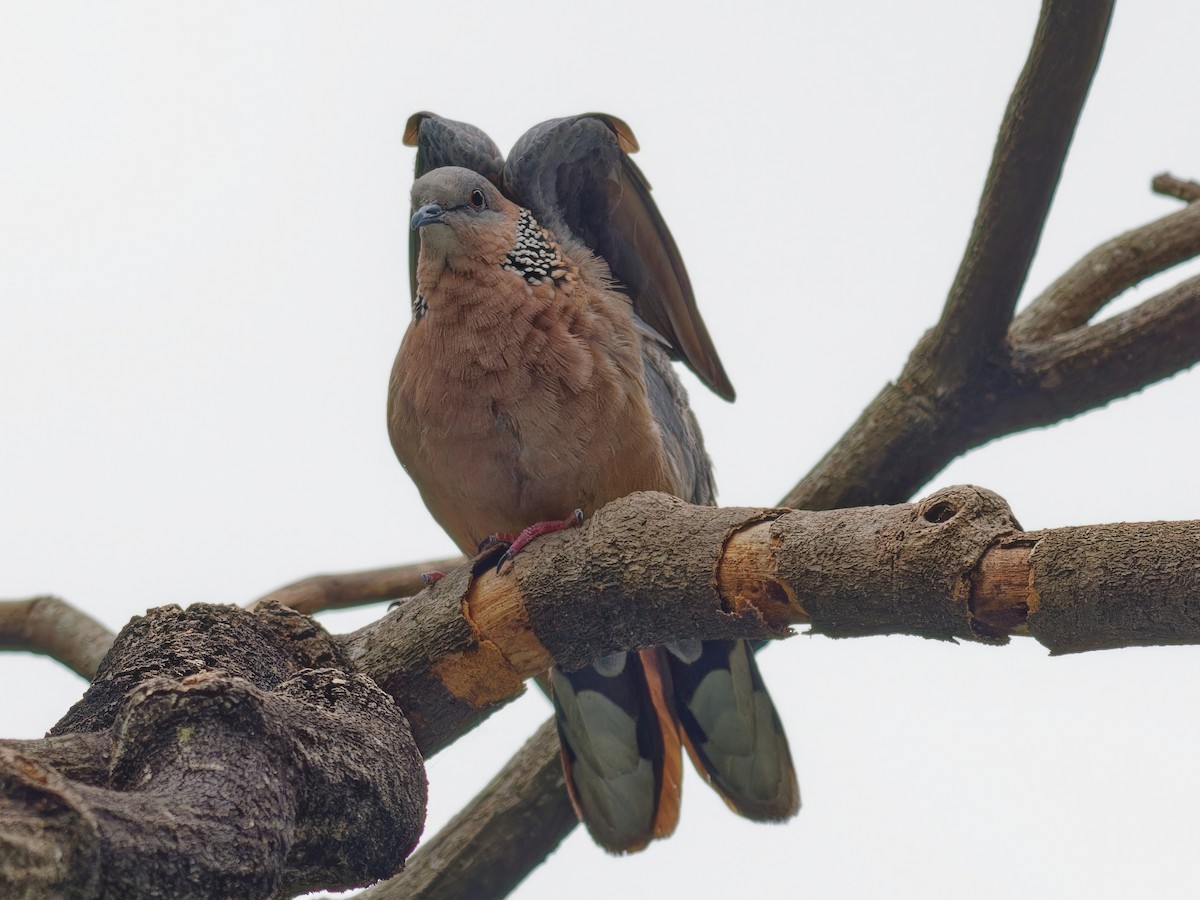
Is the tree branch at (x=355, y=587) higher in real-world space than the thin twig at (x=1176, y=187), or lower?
lower

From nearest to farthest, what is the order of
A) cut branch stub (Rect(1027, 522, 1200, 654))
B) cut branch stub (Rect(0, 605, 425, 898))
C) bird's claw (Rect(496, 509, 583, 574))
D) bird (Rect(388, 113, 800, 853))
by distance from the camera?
cut branch stub (Rect(0, 605, 425, 898))
cut branch stub (Rect(1027, 522, 1200, 654))
bird's claw (Rect(496, 509, 583, 574))
bird (Rect(388, 113, 800, 853))

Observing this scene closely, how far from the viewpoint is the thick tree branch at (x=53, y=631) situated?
16.6 feet

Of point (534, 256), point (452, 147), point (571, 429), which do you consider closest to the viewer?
point (571, 429)

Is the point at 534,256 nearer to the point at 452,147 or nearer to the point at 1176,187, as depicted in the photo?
the point at 452,147

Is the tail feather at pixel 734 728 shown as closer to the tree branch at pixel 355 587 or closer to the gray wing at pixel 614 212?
the gray wing at pixel 614 212

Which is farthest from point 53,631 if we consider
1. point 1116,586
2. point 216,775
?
point 1116,586

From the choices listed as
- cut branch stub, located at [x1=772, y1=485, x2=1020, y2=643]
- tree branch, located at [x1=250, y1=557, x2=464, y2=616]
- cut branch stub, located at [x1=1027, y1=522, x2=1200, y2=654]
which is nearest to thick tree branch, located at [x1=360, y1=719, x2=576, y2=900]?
tree branch, located at [x1=250, y1=557, x2=464, y2=616]

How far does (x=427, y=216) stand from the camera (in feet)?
14.0

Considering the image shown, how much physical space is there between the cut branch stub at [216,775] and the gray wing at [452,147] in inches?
76.8

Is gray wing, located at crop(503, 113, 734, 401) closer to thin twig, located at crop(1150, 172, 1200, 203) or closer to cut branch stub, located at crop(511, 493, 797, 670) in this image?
cut branch stub, located at crop(511, 493, 797, 670)

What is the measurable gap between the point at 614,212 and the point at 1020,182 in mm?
1458

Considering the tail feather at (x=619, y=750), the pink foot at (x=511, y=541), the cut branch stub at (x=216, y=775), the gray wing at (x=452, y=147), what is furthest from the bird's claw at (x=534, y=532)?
the gray wing at (x=452, y=147)

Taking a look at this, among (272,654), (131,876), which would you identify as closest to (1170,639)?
(131,876)

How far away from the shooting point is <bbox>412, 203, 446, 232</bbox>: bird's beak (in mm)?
4254
